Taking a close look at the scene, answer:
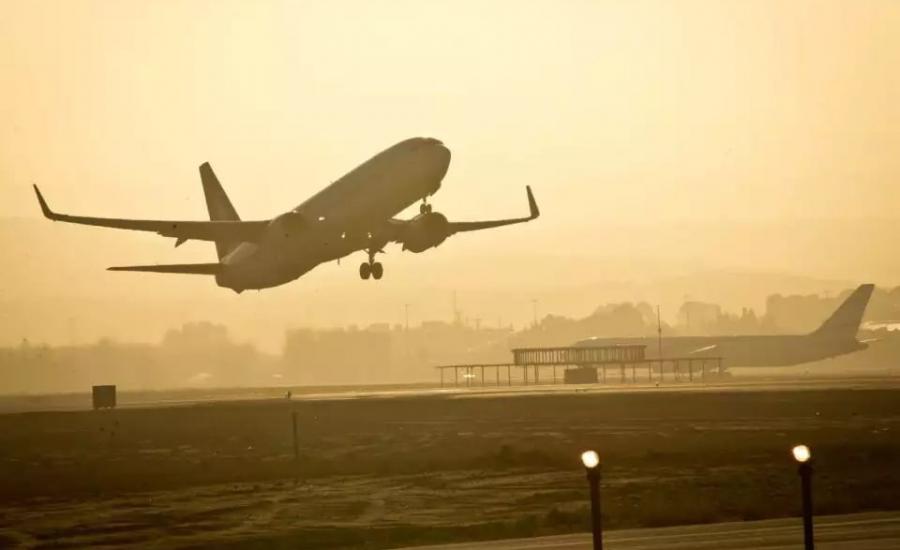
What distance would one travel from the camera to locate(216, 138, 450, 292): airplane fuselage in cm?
7331

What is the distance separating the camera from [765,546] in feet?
89.8

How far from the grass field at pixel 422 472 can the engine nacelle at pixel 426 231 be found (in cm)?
1001

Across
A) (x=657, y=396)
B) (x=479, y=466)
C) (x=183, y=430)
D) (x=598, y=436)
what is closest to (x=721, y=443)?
(x=598, y=436)

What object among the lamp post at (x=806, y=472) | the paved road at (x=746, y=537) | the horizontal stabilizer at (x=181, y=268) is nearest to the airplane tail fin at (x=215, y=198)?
the horizontal stabilizer at (x=181, y=268)

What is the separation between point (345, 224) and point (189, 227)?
36.8 feet

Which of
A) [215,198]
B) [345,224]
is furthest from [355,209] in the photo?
[215,198]

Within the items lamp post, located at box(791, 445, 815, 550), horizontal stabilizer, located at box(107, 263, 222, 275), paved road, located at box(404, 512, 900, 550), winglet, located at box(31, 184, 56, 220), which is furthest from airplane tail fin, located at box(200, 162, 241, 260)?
lamp post, located at box(791, 445, 815, 550)

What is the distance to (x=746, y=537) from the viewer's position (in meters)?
29.2

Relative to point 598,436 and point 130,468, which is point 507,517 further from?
point 598,436

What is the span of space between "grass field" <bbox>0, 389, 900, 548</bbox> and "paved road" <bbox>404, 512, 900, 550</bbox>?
6.56 ft

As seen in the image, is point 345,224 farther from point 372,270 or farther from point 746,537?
point 746,537

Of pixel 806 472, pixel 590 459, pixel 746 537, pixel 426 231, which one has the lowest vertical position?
pixel 746 537

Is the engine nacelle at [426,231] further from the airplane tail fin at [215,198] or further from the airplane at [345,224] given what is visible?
the airplane tail fin at [215,198]

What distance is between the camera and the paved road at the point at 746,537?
27.7 metres
